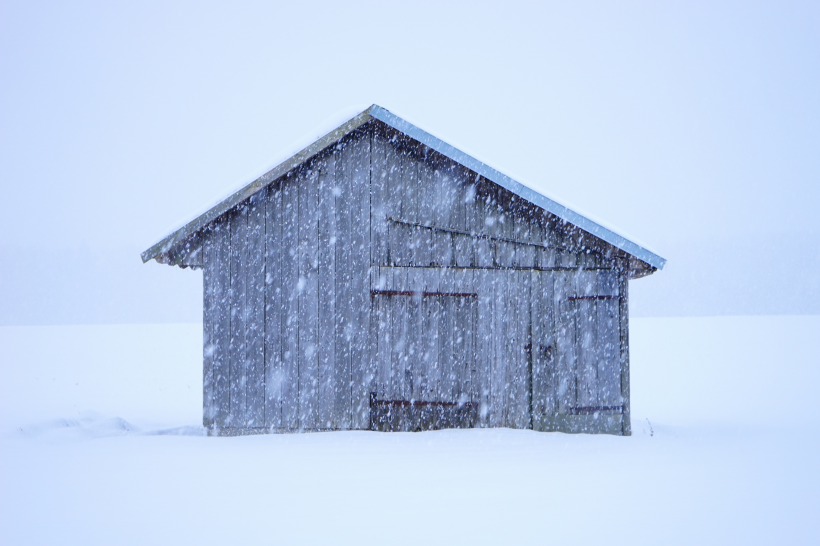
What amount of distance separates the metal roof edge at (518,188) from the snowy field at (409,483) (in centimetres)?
292

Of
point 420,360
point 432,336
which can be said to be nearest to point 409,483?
point 420,360

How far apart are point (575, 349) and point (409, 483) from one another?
4347 millimetres

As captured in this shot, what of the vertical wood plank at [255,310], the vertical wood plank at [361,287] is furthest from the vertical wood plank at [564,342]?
the vertical wood plank at [255,310]

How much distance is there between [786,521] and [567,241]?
17.4 ft

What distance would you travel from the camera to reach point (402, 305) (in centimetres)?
994

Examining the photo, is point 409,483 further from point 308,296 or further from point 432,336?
point 308,296

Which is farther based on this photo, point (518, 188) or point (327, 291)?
point (327, 291)

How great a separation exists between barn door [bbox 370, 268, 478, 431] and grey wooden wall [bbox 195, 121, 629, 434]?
0.07 ft

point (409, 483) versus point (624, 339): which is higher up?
point (624, 339)

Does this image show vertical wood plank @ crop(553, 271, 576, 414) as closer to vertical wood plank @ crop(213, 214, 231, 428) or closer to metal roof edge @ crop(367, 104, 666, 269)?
metal roof edge @ crop(367, 104, 666, 269)

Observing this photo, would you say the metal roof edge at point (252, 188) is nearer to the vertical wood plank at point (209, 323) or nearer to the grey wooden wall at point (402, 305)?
the grey wooden wall at point (402, 305)

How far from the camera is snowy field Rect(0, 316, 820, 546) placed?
5.29 metres

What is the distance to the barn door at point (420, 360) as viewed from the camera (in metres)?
9.80

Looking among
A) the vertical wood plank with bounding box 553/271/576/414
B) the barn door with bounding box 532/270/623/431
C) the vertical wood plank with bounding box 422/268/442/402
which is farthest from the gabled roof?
the vertical wood plank with bounding box 422/268/442/402
